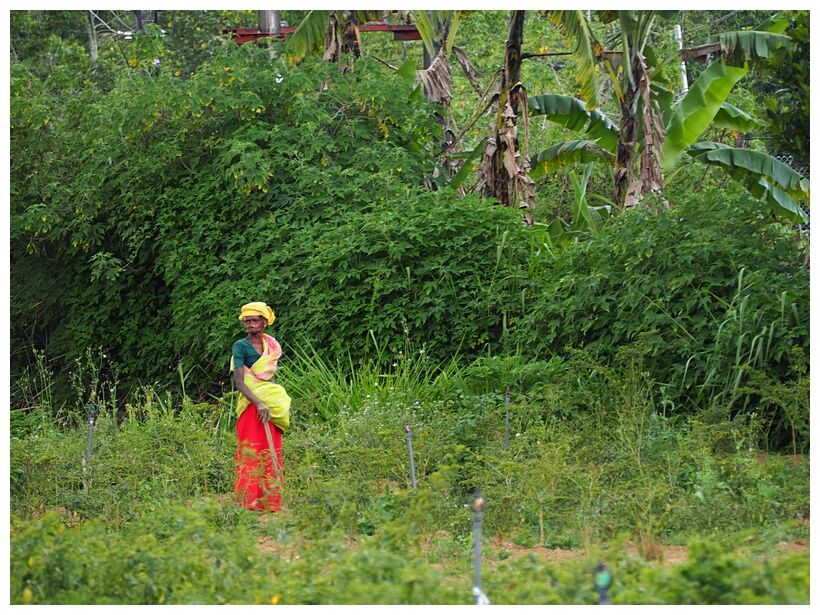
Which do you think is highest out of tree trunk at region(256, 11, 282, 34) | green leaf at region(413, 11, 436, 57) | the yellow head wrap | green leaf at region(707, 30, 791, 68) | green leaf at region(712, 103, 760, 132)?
tree trunk at region(256, 11, 282, 34)

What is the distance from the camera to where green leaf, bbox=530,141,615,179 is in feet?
43.6

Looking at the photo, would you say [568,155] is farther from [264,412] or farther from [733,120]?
[264,412]

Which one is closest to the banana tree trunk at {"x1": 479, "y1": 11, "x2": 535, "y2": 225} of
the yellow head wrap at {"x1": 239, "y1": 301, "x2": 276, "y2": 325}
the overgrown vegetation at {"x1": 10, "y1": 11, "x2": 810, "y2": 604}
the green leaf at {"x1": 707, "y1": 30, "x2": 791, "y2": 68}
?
the overgrown vegetation at {"x1": 10, "y1": 11, "x2": 810, "y2": 604}

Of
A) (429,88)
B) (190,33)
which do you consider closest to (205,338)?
(429,88)

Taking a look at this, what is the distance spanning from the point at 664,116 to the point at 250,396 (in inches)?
279

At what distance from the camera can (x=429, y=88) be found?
13914 mm

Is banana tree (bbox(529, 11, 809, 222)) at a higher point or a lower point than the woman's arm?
higher

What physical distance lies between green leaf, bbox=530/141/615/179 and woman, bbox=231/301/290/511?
691 centimetres

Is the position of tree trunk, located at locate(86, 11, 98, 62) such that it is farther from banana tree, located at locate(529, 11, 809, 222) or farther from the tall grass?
the tall grass

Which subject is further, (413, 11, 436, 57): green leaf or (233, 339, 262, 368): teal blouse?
(413, 11, 436, 57): green leaf

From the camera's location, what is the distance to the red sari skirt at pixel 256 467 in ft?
22.6

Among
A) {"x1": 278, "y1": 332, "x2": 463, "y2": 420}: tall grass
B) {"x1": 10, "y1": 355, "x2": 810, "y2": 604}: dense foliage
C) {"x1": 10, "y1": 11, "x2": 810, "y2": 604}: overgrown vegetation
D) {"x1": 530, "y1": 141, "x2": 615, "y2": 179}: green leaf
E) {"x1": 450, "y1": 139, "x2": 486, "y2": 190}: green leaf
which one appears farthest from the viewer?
{"x1": 530, "y1": 141, "x2": 615, "y2": 179}: green leaf

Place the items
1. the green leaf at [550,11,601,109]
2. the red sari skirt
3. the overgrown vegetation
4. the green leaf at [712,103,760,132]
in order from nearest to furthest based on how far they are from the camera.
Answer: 1. the overgrown vegetation
2. the red sari skirt
3. the green leaf at [550,11,601,109]
4. the green leaf at [712,103,760,132]

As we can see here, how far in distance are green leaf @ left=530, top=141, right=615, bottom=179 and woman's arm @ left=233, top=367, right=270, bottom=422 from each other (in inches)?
285
